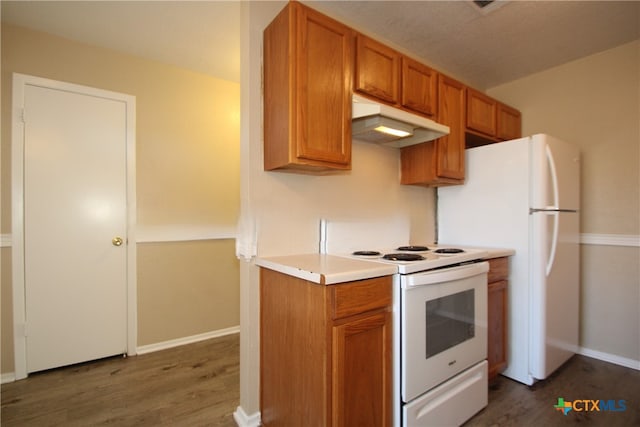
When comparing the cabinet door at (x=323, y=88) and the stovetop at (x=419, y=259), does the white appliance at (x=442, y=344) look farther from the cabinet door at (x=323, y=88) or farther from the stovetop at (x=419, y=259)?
the cabinet door at (x=323, y=88)

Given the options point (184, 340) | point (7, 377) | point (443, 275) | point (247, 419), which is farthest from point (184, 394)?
point (443, 275)

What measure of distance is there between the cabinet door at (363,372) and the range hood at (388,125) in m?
1.04

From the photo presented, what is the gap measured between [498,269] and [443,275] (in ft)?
2.66

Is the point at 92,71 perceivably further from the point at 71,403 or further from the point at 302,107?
the point at 71,403

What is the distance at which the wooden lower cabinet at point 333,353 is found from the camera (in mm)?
1211

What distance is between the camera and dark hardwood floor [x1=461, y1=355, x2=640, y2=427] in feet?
5.69

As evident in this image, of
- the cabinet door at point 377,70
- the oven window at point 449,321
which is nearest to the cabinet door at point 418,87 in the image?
the cabinet door at point 377,70

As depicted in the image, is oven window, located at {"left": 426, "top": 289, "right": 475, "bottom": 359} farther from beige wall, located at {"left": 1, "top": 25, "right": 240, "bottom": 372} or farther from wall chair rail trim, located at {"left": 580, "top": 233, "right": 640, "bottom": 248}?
beige wall, located at {"left": 1, "top": 25, "right": 240, "bottom": 372}

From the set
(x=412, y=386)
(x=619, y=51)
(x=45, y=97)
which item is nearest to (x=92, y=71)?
(x=45, y=97)

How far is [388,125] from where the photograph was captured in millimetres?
1778

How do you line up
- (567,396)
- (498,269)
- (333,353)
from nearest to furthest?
(333,353)
(567,396)
(498,269)

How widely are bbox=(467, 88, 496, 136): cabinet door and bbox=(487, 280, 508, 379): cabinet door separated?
49.5 inches

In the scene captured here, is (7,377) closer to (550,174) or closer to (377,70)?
(377,70)

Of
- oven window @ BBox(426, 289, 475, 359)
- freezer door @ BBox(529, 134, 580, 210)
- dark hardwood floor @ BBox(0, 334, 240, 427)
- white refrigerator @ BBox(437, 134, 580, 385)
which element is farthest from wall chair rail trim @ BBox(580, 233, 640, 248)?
dark hardwood floor @ BBox(0, 334, 240, 427)
